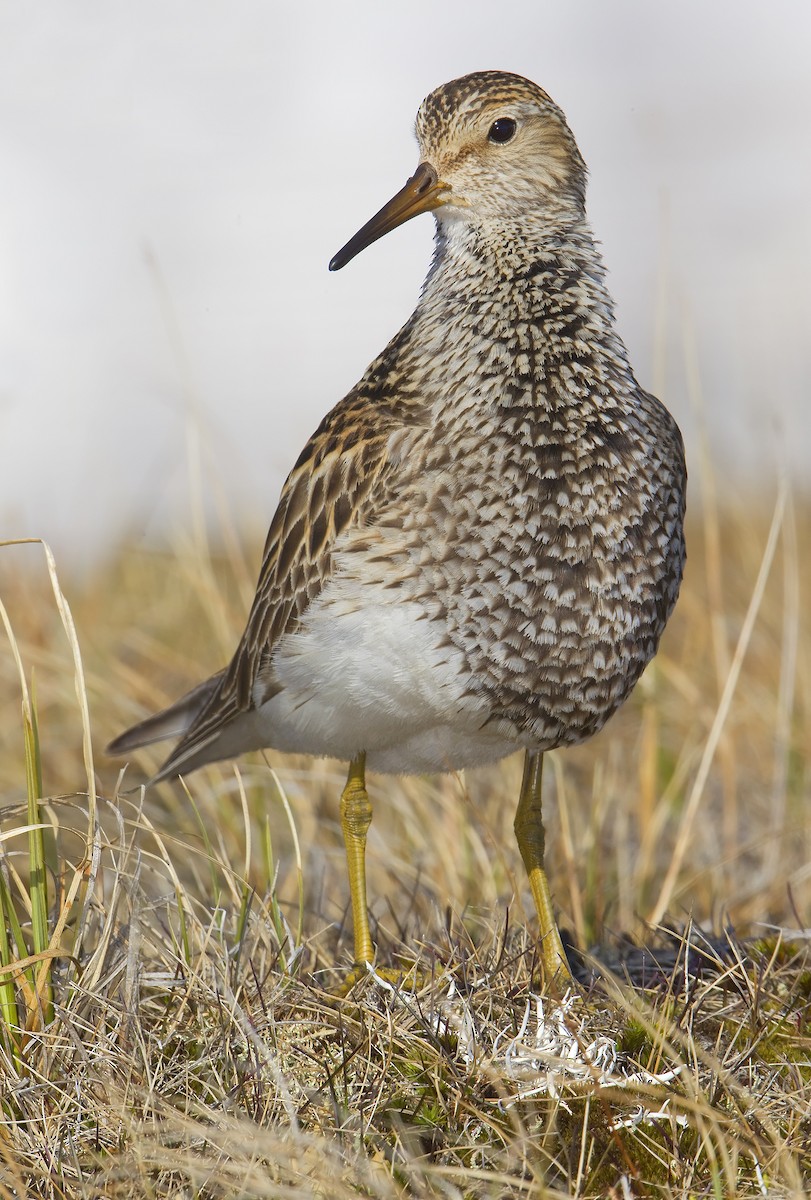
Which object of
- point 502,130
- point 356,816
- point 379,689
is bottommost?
point 356,816

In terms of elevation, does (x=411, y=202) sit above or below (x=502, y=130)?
below

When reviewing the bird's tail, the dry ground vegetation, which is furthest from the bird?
the bird's tail

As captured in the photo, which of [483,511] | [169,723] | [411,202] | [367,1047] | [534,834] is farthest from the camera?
[169,723]

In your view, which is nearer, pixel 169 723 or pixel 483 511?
pixel 483 511

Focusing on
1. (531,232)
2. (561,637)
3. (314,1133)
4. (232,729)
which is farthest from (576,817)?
(314,1133)

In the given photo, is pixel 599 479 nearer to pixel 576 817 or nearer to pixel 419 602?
pixel 419 602

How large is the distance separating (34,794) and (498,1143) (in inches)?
53.7

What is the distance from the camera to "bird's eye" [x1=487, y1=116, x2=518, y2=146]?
4191 millimetres

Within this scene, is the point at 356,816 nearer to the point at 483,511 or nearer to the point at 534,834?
the point at 534,834

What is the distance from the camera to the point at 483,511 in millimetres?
3727

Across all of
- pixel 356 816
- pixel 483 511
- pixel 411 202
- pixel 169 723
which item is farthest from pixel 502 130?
pixel 169 723

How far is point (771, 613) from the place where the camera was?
24.1ft

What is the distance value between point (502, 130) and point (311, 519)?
1331 mm

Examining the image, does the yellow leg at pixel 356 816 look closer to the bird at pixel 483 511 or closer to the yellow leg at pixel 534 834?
the bird at pixel 483 511
